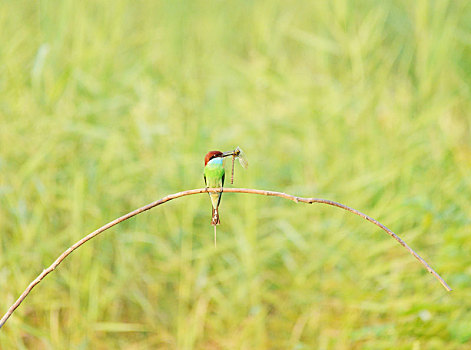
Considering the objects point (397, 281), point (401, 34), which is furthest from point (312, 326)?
point (401, 34)

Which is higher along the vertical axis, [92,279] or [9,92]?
[9,92]

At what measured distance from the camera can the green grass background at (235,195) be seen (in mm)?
3010

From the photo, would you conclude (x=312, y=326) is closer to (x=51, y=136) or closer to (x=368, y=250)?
(x=368, y=250)

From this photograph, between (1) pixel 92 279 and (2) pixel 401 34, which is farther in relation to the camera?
(2) pixel 401 34

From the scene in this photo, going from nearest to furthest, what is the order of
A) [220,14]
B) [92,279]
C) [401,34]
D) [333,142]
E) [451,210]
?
[451,210]
[92,279]
[333,142]
[401,34]
[220,14]

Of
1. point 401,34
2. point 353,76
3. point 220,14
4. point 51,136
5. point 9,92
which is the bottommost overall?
point 51,136

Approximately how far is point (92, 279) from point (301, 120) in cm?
122

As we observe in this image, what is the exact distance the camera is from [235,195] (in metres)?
3.44

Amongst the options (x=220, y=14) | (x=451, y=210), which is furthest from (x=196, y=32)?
(x=451, y=210)

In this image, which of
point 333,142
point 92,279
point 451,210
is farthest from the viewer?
point 333,142

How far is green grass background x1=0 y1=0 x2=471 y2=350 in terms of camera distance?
118 inches

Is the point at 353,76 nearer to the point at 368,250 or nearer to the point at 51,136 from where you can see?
the point at 368,250

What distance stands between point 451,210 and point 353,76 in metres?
1.07

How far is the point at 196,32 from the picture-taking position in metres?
4.62
